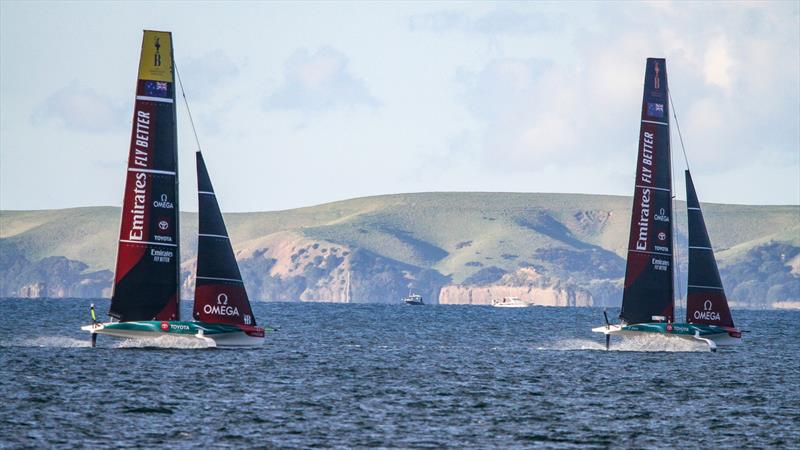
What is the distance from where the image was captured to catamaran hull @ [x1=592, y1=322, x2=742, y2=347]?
59094 millimetres

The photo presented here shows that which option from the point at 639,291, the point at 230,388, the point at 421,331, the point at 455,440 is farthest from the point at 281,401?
the point at 421,331

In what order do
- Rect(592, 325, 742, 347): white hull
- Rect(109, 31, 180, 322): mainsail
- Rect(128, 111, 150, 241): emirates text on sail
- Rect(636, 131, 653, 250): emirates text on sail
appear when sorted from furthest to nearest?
Rect(592, 325, 742, 347): white hull < Rect(636, 131, 653, 250): emirates text on sail < Rect(109, 31, 180, 322): mainsail < Rect(128, 111, 150, 241): emirates text on sail

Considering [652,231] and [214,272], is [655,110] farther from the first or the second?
[214,272]

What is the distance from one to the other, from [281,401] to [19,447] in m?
11.5

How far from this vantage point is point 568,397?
1774 inches

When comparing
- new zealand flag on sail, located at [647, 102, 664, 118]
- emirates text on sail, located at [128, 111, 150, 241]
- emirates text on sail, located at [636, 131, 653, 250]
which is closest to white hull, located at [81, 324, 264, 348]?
emirates text on sail, located at [128, 111, 150, 241]

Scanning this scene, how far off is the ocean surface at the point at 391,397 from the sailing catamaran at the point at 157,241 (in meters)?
1.40

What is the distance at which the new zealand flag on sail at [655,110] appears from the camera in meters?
59.2

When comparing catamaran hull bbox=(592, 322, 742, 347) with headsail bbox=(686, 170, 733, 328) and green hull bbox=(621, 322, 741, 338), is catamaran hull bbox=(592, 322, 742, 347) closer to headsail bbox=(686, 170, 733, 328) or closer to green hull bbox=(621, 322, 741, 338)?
green hull bbox=(621, 322, 741, 338)

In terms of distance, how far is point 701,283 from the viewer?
6147cm

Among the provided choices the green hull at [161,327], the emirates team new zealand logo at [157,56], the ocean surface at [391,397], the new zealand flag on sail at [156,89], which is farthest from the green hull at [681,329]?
the emirates team new zealand logo at [157,56]

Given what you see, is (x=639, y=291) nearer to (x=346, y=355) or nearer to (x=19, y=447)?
(x=346, y=355)

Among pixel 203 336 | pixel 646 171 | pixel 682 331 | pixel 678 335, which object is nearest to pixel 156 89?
pixel 203 336

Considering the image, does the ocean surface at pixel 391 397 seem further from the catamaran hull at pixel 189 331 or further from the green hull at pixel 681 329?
the green hull at pixel 681 329
